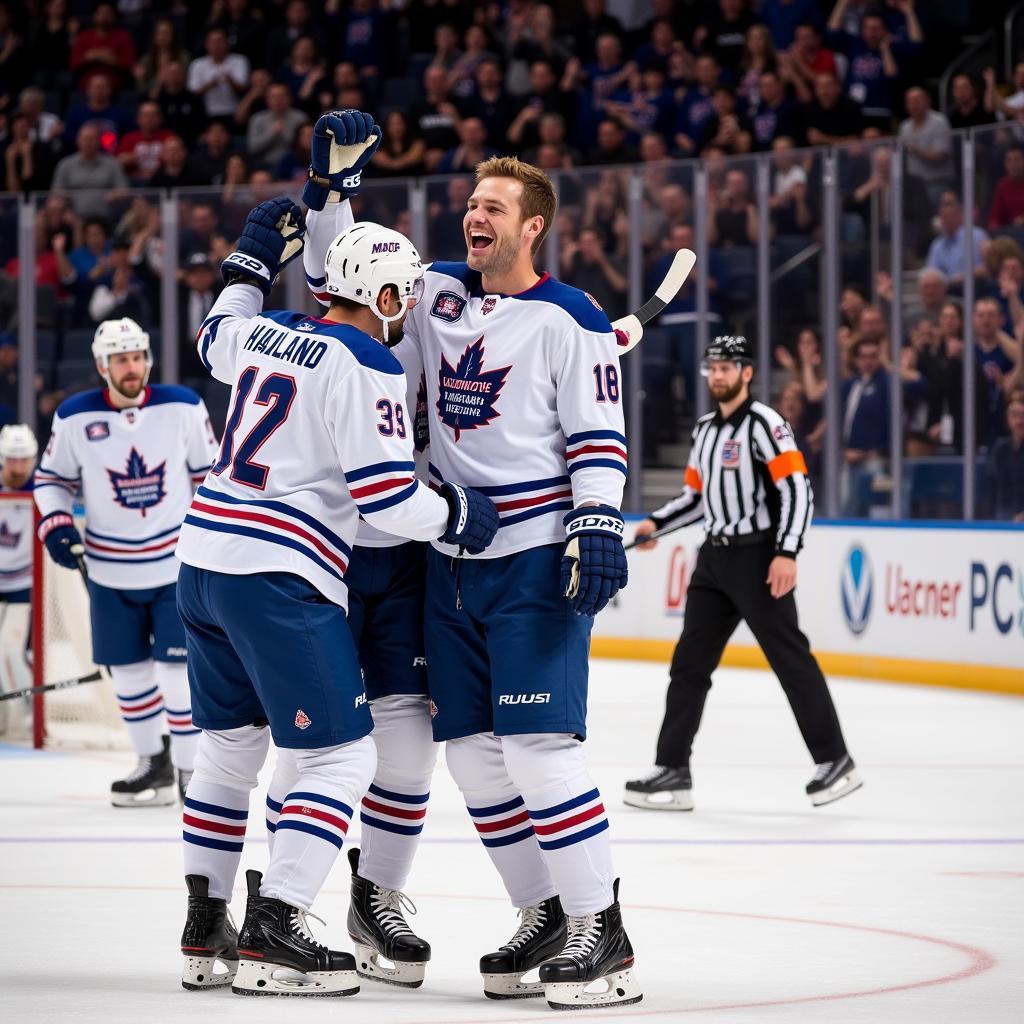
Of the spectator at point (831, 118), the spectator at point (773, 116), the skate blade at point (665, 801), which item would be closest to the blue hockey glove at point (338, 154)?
the skate blade at point (665, 801)

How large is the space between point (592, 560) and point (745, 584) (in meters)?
2.95

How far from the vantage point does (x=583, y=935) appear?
3.72 meters

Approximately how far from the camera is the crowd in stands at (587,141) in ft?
35.8

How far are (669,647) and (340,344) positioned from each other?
8.38m

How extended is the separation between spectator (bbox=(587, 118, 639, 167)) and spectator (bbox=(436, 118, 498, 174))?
0.74 meters

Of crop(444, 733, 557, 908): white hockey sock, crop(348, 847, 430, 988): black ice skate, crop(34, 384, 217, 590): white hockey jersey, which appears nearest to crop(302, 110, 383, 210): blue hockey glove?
crop(444, 733, 557, 908): white hockey sock

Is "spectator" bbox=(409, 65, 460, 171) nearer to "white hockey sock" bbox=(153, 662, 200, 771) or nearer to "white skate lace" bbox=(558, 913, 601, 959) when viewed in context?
"white hockey sock" bbox=(153, 662, 200, 771)

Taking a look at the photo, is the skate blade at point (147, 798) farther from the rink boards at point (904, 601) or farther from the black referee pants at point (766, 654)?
the rink boards at point (904, 601)

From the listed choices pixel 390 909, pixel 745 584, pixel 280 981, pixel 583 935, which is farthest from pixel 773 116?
pixel 280 981

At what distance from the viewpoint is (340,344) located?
374 cm

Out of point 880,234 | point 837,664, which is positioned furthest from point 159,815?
→ point 880,234

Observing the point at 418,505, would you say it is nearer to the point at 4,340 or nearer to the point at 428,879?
the point at 428,879

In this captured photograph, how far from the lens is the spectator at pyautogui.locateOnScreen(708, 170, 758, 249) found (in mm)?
11852

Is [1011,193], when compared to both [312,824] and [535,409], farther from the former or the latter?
[312,824]
